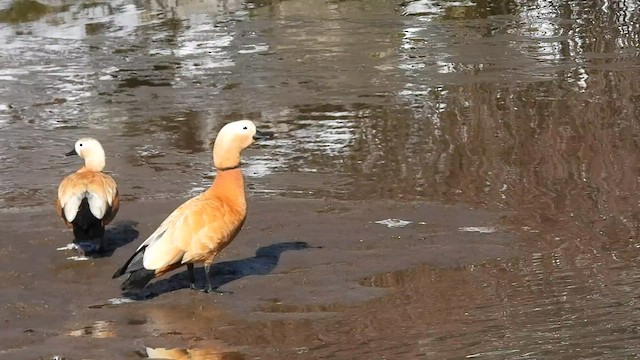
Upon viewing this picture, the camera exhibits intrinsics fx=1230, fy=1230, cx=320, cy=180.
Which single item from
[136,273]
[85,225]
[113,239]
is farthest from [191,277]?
[113,239]

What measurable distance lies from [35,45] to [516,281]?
11.1 m

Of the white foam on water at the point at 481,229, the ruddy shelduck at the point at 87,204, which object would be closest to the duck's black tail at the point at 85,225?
the ruddy shelduck at the point at 87,204

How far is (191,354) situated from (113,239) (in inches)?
99.3

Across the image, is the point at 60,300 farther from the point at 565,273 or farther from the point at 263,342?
the point at 565,273

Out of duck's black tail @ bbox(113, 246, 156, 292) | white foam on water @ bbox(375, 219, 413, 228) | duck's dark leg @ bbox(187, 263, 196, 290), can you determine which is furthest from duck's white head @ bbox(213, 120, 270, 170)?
white foam on water @ bbox(375, 219, 413, 228)

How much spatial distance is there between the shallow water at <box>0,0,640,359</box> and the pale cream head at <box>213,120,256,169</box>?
3.47 feet

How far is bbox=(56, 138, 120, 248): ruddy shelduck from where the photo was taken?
7.54 metres

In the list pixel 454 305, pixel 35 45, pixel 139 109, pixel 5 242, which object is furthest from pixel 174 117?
pixel 454 305

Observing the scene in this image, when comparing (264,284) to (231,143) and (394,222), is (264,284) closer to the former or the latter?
(231,143)

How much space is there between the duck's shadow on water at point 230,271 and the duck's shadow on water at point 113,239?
2.12 ft

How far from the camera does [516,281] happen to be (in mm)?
6660

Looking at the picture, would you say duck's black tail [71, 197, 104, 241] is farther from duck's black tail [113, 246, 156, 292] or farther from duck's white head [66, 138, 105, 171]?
duck's black tail [113, 246, 156, 292]

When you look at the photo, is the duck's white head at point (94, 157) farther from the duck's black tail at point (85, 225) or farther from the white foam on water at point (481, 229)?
the white foam on water at point (481, 229)

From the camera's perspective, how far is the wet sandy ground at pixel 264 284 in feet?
19.5
